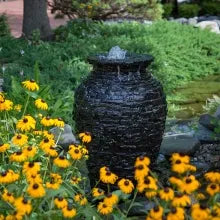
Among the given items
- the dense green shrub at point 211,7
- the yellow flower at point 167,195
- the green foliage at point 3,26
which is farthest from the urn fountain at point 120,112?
the dense green shrub at point 211,7

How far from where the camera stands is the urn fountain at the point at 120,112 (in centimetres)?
475

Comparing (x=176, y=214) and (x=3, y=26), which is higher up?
(x=176, y=214)

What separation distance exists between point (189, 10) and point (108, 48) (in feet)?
30.8

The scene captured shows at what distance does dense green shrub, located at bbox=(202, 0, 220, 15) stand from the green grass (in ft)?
19.2

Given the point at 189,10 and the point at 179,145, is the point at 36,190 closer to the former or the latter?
the point at 179,145

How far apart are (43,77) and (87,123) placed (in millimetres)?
3885

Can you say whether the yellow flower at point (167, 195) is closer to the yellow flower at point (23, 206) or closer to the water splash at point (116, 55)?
the yellow flower at point (23, 206)

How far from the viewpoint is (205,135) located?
6879 millimetres

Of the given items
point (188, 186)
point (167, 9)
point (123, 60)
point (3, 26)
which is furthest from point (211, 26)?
point (188, 186)

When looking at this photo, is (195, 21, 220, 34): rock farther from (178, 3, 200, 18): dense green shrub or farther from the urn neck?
the urn neck

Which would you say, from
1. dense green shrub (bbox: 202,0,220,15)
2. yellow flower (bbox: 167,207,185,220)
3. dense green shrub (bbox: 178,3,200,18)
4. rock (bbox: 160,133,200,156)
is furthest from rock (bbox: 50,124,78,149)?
dense green shrub (bbox: 202,0,220,15)

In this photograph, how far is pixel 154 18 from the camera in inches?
706

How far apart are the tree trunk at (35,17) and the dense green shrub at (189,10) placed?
782cm

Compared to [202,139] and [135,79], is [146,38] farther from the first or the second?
[135,79]
